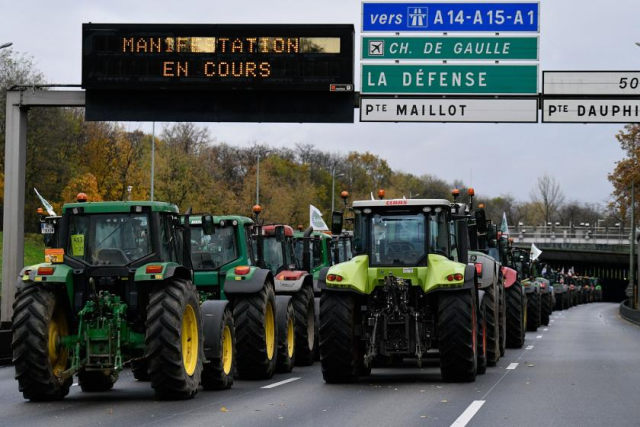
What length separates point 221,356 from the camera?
53.9 ft

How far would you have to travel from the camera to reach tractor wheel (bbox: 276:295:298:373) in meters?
20.1

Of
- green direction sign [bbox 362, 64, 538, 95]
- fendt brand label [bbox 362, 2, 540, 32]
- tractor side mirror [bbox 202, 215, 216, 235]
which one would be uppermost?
fendt brand label [bbox 362, 2, 540, 32]

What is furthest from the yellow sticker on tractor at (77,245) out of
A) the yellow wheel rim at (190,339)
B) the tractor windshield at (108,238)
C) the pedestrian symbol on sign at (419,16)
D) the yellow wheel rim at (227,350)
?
the pedestrian symbol on sign at (419,16)

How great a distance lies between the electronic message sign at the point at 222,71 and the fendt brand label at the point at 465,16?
1.87m

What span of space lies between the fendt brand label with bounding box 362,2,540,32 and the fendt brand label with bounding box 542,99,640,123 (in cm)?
178

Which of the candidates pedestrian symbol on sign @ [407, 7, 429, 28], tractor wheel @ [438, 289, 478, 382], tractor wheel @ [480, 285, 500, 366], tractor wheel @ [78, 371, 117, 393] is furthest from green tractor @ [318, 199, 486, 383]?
pedestrian symbol on sign @ [407, 7, 429, 28]

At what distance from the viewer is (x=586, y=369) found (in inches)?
835

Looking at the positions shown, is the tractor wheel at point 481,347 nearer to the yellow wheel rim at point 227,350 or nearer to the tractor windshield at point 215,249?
the tractor windshield at point 215,249

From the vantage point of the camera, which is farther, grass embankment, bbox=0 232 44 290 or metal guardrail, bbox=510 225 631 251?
metal guardrail, bbox=510 225 631 251

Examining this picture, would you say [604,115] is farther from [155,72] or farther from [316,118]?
[155,72]

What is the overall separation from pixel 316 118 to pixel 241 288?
7414 mm

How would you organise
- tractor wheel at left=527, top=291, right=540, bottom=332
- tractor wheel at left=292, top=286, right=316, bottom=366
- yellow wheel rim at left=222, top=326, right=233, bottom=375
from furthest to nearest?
tractor wheel at left=527, top=291, right=540, bottom=332 < tractor wheel at left=292, top=286, right=316, bottom=366 < yellow wheel rim at left=222, top=326, right=233, bottom=375

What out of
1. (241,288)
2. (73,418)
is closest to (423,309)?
(241,288)

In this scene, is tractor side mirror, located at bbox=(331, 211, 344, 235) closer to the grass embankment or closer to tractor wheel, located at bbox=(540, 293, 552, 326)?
tractor wheel, located at bbox=(540, 293, 552, 326)
